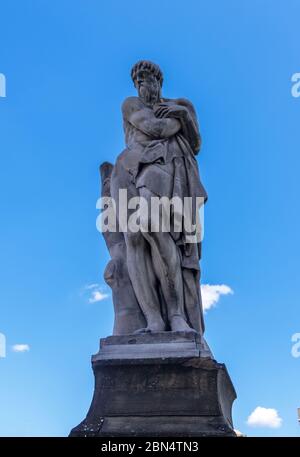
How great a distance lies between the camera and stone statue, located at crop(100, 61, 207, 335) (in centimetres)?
771

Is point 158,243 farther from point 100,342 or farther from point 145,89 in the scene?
point 145,89

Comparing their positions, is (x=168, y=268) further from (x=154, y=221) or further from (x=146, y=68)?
(x=146, y=68)

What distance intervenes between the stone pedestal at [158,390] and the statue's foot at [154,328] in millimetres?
101

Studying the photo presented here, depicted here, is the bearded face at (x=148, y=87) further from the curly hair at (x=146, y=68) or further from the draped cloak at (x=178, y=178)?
the draped cloak at (x=178, y=178)

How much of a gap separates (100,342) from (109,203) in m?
2.11

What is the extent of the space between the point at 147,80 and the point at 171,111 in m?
0.70

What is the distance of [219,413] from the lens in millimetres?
6684

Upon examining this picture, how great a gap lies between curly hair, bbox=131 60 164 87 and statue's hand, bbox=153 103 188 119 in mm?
628

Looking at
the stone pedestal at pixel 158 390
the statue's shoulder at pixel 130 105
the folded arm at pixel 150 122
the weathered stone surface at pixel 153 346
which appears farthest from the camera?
the statue's shoulder at pixel 130 105

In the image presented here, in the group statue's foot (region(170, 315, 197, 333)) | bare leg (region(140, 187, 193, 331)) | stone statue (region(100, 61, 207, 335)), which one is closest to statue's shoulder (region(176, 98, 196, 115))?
stone statue (region(100, 61, 207, 335))

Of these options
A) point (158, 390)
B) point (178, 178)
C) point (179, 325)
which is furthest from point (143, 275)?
point (158, 390)

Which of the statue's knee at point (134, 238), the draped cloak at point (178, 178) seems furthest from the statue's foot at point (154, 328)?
the statue's knee at point (134, 238)

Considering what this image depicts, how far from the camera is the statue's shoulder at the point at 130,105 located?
866 centimetres
